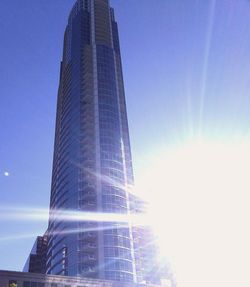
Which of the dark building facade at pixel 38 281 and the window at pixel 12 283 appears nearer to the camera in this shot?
the window at pixel 12 283

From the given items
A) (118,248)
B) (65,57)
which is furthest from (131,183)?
(65,57)

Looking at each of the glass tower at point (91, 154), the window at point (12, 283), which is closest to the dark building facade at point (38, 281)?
the window at point (12, 283)

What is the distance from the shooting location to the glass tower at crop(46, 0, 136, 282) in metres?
127

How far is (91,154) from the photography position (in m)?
148

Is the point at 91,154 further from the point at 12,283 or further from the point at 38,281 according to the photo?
the point at 12,283

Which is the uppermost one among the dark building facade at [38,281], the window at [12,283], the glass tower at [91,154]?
the glass tower at [91,154]

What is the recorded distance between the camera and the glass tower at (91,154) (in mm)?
126875

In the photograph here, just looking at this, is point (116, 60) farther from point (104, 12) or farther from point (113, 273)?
point (113, 273)

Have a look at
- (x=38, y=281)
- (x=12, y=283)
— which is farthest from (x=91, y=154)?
(x=12, y=283)

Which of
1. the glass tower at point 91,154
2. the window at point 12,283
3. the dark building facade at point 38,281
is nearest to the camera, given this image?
the window at point 12,283

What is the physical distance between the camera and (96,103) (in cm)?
16062

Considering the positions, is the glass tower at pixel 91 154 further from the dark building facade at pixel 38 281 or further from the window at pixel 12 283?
the window at pixel 12 283

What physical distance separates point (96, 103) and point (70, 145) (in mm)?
19671

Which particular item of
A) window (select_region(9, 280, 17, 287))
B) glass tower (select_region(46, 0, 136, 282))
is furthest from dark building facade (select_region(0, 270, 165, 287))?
glass tower (select_region(46, 0, 136, 282))
